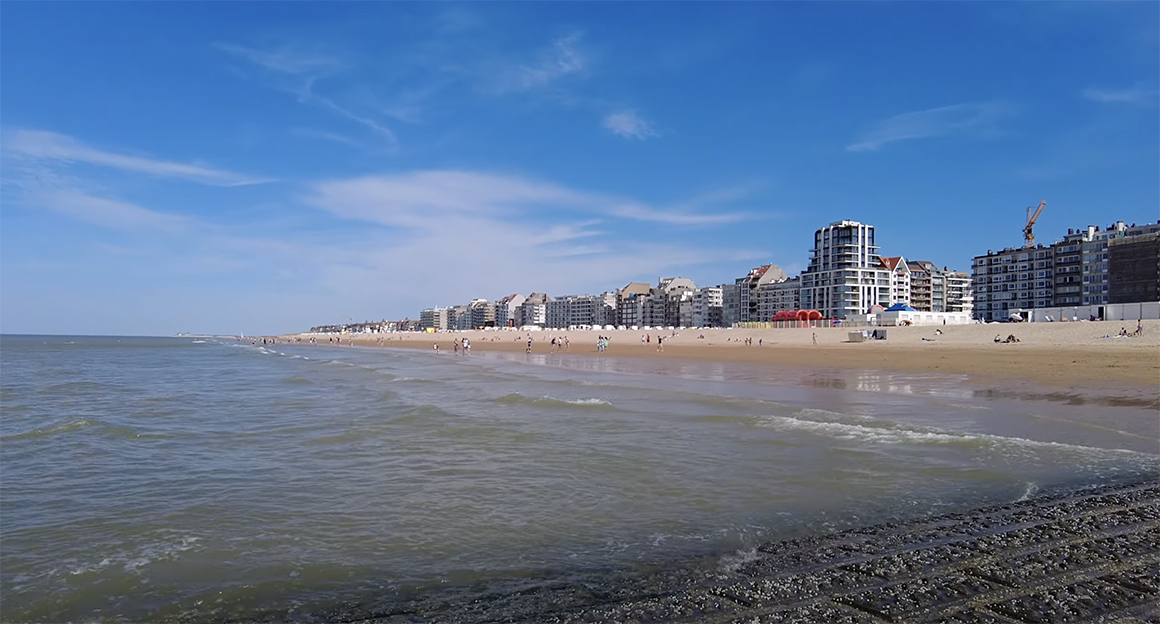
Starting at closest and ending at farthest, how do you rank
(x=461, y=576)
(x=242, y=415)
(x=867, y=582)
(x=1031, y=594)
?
(x=1031, y=594) < (x=867, y=582) < (x=461, y=576) < (x=242, y=415)

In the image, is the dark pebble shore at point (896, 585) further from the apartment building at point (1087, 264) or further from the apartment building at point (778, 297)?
the apartment building at point (778, 297)

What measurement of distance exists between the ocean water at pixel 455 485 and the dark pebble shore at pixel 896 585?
1.61 feet

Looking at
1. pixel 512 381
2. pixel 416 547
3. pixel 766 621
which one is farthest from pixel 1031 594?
pixel 512 381

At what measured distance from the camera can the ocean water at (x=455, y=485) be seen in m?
5.54

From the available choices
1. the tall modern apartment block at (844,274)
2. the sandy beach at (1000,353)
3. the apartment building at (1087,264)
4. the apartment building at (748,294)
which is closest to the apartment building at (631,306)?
the apartment building at (748,294)

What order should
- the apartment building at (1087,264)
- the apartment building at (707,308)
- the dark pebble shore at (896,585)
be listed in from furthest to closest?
the apartment building at (707,308) < the apartment building at (1087,264) < the dark pebble shore at (896,585)

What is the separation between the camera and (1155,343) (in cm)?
2939

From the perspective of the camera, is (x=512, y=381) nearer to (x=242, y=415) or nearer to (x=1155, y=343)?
(x=242, y=415)

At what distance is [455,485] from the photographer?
8.70m

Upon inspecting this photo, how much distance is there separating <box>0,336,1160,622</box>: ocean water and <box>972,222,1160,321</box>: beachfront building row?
9279 centimetres

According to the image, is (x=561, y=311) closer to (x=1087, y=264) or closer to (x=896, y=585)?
(x=1087, y=264)

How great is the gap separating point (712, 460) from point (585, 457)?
2.08m

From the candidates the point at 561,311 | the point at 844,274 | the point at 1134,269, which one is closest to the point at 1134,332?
the point at 1134,269

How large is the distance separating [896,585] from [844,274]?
122 m
